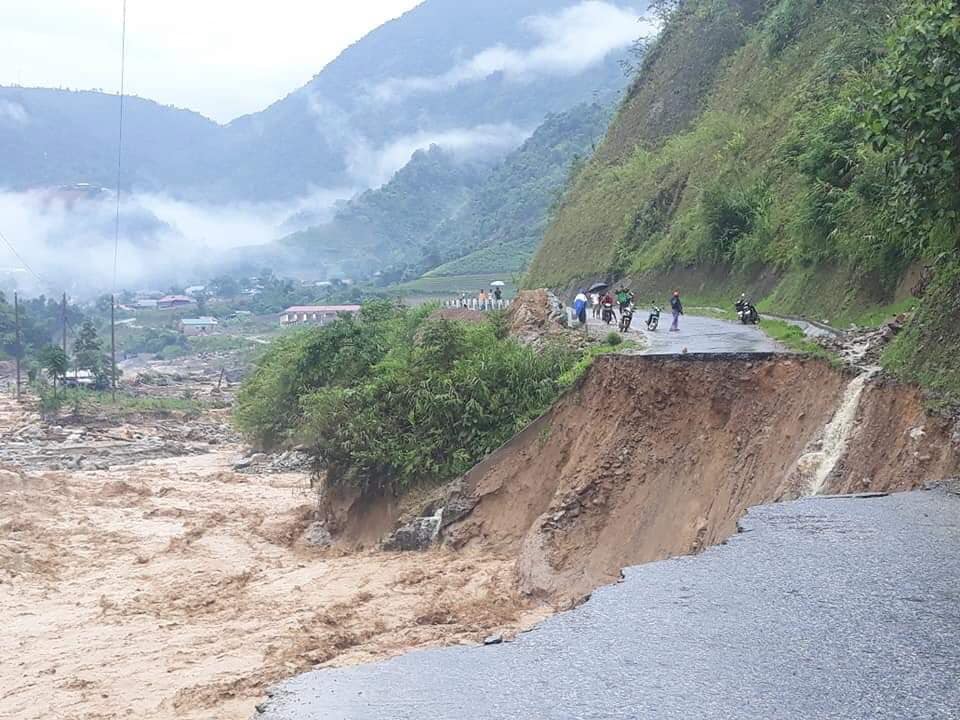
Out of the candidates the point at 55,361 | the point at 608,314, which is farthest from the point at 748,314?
the point at 55,361

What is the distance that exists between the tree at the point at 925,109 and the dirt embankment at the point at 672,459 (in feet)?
8.42

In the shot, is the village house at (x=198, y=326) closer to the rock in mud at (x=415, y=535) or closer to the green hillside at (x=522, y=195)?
the green hillside at (x=522, y=195)

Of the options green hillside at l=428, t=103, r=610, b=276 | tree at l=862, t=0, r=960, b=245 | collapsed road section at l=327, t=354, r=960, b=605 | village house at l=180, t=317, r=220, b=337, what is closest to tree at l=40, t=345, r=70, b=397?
collapsed road section at l=327, t=354, r=960, b=605

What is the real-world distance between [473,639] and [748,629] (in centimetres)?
311

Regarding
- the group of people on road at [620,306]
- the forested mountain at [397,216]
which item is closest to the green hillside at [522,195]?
the forested mountain at [397,216]

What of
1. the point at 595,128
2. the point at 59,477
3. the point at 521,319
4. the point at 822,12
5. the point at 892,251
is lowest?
the point at 59,477

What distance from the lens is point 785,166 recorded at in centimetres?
3127

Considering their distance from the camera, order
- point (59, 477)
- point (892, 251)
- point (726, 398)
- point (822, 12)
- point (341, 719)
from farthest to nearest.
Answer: point (822, 12) < point (59, 477) < point (892, 251) < point (726, 398) < point (341, 719)

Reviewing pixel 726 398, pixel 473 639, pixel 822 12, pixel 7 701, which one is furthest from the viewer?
pixel 822 12

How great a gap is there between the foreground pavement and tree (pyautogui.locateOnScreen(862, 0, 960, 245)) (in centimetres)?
430

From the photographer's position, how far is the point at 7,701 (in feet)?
41.0

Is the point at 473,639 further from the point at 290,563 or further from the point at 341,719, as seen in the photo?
the point at 290,563

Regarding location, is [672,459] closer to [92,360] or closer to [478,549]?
[478,549]

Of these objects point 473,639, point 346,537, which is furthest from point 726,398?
point 346,537
